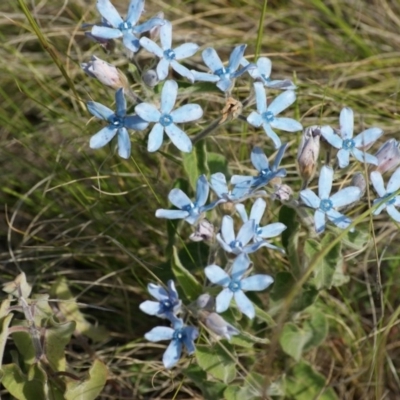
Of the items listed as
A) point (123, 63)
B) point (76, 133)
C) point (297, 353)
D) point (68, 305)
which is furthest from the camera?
point (123, 63)

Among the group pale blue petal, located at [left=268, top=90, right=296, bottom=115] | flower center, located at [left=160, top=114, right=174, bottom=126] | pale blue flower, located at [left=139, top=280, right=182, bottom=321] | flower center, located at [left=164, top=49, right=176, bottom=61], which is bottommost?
pale blue flower, located at [left=139, top=280, right=182, bottom=321]

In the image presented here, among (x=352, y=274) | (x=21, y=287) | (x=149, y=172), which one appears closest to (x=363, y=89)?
(x=352, y=274)

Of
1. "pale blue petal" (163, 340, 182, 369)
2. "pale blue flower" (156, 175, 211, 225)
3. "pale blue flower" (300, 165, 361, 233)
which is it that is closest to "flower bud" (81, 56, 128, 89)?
"pale blue flower" (156, 175, 211, 225)

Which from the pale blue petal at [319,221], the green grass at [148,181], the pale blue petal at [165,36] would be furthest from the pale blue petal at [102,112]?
the pale blue petal at [319,221]

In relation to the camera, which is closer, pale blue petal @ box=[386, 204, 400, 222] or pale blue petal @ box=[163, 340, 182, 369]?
pale blue petal @ box=[163, 340, 182, 369]

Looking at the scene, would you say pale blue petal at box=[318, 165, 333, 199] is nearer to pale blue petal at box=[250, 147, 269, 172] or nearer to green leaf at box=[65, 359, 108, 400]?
pale blue petal at box=[250, 147, 269, 172]

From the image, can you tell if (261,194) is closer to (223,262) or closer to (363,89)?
(223,262)

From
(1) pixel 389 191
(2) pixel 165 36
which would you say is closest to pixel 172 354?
(1) pixel 389 191
